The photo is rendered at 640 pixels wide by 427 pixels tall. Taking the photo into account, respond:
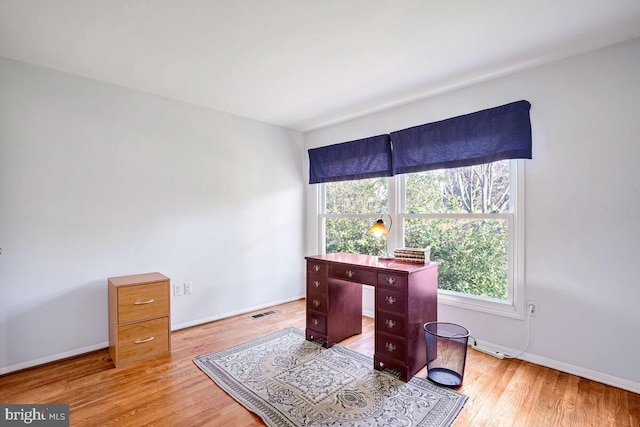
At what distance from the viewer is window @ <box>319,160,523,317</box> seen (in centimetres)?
258

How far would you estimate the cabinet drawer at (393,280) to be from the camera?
220 centimetres

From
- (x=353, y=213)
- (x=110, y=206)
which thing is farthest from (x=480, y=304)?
(x=110, y=206)

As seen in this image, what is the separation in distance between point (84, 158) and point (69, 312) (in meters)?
1.31

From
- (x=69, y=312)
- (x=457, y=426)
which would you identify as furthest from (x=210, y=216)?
(x=457, y=426)

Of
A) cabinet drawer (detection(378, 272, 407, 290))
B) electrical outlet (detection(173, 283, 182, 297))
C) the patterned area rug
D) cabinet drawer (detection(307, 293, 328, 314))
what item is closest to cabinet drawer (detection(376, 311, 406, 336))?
Answer: cabinet drawer (detection(378, 272, 407, 290))

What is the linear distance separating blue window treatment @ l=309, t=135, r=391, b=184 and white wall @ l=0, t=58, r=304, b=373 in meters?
0.63

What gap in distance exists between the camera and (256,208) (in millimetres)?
3816

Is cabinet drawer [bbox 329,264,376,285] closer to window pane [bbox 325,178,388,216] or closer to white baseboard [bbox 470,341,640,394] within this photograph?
window pane [bbox 325,178,388,216]

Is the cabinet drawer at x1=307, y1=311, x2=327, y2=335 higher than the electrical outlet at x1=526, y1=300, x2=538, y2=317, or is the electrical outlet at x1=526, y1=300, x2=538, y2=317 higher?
the electrical outlet at x1=526, y1=300, x2=538, y2=317

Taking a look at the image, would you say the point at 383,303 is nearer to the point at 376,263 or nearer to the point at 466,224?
the point at 376,263

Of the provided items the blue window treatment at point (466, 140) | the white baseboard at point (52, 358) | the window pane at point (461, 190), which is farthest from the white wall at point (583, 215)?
the white baseboard at point (52, 358)

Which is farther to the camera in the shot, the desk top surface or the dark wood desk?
the desk top surface

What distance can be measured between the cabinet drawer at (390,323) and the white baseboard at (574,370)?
3.33 feet

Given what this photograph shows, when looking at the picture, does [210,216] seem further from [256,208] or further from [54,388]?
[54,388]
